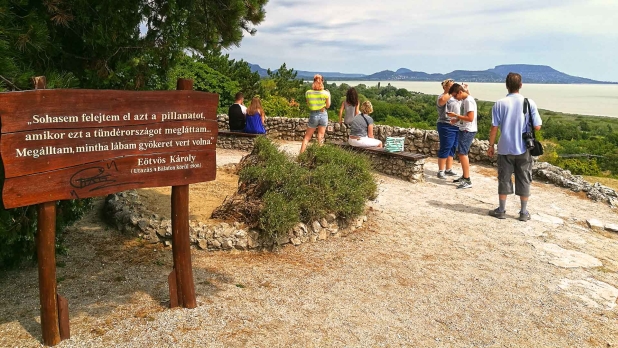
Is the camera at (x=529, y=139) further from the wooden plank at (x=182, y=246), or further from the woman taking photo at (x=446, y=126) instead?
the wooden plank at (x=182, y=246)

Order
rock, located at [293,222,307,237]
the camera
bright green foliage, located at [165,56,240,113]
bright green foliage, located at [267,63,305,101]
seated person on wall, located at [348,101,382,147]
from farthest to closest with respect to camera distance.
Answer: bright green foliage, located at [267,63,305,101], bright green foliage, located at [165,56,240,113], seated person on wall, located at [348,101,382,147], the camera, rock, located at [293,222,307,237]

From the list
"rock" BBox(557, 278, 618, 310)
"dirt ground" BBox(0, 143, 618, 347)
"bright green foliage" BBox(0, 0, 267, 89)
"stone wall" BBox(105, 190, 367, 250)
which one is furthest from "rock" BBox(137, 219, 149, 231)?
"rock" BBox(557, 278, 618, 310)

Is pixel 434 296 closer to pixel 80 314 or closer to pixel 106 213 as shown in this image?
pixel 80 314

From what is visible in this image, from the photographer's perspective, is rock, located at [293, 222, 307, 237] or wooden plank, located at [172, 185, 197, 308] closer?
wooden plank, located at [172, 185, 197, 308]

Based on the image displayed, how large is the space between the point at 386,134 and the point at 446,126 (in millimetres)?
3869

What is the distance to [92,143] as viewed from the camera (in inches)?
128

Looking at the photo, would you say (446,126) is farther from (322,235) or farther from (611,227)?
(322,235)

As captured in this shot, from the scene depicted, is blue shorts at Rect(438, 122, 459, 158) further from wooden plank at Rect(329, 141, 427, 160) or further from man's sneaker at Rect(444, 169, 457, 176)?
man's sneaker at Rect(444, 169, 457, 176)

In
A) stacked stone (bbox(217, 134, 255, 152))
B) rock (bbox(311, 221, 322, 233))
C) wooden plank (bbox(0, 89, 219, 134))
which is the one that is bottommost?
rock (bbox(311, 221, 322, 233))

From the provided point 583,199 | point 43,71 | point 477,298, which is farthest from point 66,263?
point 583,199

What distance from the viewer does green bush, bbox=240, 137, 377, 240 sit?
5410 mm

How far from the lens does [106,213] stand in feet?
20.1

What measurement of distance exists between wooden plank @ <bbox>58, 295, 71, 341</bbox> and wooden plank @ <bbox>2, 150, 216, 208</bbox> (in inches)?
29.7

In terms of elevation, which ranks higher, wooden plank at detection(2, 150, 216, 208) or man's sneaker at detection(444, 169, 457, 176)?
wooden plank at detection(2, 150, 216, 208)
